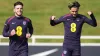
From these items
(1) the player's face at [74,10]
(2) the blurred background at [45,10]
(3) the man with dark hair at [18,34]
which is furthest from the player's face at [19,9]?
(2) the blurred background at [45,10]

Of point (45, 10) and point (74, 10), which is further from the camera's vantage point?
point (45, 10)

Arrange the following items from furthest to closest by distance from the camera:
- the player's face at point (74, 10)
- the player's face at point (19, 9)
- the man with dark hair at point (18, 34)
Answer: the player's face at point (74, 10)
the man with dark hair at point (18, 34)
the player's face at point (19, 9)

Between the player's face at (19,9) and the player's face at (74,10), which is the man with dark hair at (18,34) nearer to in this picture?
the player's face at (19,9)

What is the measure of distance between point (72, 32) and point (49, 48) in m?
3.24

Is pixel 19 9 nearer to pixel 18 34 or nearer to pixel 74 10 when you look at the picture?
pixel 18 34

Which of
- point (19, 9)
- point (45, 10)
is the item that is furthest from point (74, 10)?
point (45, 10)

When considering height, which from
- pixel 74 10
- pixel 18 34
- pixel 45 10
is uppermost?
pixel 74 10

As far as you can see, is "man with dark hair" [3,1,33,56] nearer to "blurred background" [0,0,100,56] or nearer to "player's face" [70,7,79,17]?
"player's face" [70,7,79,17]

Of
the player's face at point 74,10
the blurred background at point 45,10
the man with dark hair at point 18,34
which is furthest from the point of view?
the blurred background at point 45,10

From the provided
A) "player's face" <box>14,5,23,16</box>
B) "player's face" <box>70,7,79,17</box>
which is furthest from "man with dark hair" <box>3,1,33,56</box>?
"player's face" <box>70,7,79,17</box>

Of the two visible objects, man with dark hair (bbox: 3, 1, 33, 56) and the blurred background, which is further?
the blurred background

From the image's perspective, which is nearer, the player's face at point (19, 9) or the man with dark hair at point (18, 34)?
the player's face at point (19, 9)

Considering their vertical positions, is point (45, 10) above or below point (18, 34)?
above

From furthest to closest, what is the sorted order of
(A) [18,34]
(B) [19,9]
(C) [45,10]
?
(C) [45,10]
(A) [18,34]
(B) [19,9]
